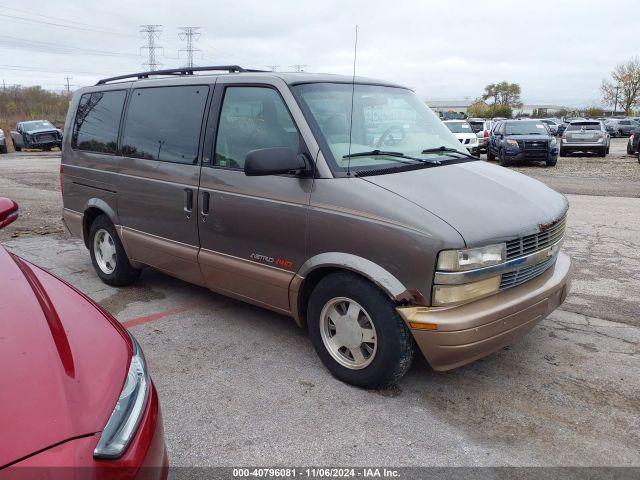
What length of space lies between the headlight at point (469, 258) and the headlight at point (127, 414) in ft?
5.43

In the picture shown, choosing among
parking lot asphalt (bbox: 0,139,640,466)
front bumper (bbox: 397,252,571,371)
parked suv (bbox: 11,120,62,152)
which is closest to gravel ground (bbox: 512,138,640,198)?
parking lot asphalt (bbox: 0,139,640,466)

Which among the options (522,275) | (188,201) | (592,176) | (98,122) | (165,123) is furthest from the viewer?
(592,176)

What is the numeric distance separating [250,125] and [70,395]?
2.61 metres

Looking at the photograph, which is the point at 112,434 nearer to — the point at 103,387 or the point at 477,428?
the point at 103,387

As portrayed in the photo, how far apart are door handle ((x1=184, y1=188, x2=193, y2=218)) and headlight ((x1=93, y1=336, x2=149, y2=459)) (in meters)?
2.26

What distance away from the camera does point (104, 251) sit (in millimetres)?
5625

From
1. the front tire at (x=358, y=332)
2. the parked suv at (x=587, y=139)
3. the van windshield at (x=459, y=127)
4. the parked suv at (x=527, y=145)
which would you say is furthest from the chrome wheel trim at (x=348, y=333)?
the parked suv at (x=587, y=139)

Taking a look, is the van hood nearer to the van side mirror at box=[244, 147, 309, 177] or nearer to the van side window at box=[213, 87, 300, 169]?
the van side mirror at box=[244, 147, 309, 177]

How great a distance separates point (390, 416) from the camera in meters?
3.20

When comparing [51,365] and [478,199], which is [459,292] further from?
[51,365]

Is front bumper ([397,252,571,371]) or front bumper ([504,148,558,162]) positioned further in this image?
front bumper ([504,148,558,162])

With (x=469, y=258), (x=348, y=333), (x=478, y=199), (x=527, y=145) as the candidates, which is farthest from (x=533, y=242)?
(x=527, y=145)

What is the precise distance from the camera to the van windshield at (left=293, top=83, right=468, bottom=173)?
364cm

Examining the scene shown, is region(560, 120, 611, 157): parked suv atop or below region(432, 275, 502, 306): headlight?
atop
